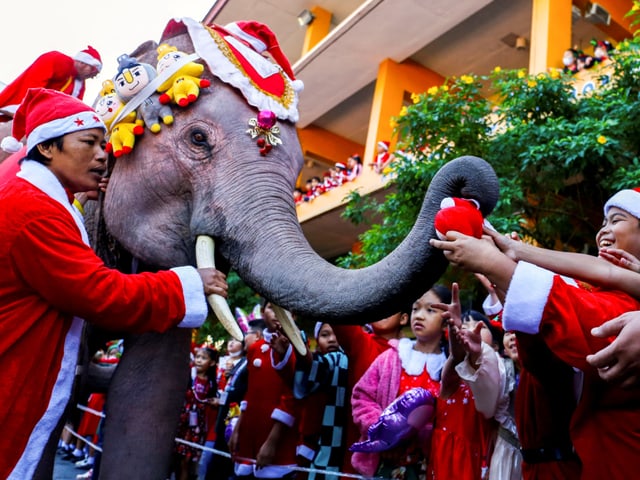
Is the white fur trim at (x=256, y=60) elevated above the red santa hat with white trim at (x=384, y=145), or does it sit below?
below

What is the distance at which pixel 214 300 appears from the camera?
7.39 feet

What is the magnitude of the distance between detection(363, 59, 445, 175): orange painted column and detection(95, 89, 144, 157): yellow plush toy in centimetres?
941

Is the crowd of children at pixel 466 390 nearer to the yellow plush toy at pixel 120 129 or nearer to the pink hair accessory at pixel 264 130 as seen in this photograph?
the pink hair accessory at pixel 264 130

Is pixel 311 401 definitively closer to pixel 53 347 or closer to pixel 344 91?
pixel 53 347

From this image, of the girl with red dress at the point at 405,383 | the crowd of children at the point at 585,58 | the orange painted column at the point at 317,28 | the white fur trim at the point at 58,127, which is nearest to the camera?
the white fur trim at the point at 58,127

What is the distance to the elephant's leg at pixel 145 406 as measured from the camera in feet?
8.02

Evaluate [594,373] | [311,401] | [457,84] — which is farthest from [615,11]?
[594,373]

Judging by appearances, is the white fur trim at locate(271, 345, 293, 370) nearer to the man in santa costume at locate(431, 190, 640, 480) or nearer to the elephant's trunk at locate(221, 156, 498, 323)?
the elephant's trunk at locate(221, 156, 498, 323)

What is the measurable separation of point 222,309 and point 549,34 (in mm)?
8301

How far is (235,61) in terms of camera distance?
2.75 meters

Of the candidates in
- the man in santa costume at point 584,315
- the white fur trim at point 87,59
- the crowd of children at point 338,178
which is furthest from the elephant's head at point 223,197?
the crowd of children at point 338,178

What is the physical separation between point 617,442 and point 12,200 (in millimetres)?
1936

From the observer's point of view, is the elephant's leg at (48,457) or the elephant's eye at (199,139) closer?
the elephant's leg at (48,457)

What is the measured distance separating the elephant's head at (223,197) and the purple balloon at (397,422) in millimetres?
951
